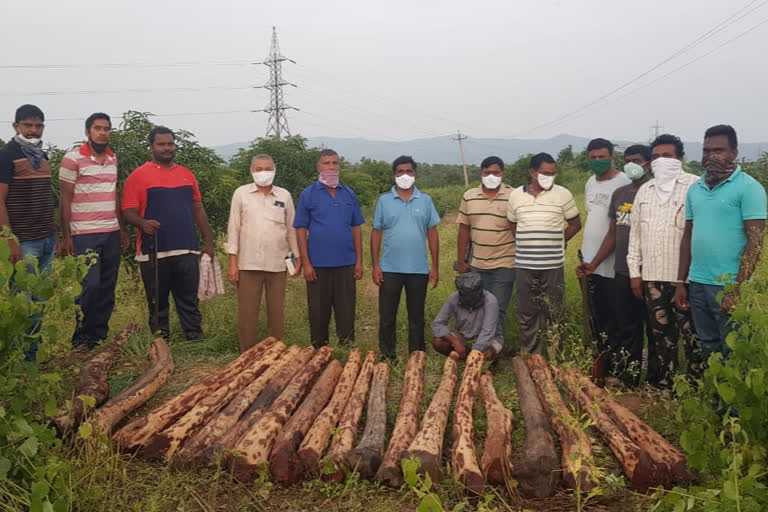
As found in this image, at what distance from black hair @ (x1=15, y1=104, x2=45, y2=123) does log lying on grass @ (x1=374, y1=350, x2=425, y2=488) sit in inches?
140

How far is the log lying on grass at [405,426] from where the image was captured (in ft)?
10.3

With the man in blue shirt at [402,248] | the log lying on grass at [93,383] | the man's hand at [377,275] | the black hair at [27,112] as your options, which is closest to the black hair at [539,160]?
the man in blue shirt at [402,248]

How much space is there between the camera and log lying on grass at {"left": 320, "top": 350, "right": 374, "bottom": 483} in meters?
3.18

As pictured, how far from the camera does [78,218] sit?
203 inches

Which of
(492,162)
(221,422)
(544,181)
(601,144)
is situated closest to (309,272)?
(492,162)

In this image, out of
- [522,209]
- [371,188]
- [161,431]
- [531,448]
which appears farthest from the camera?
[371,188]

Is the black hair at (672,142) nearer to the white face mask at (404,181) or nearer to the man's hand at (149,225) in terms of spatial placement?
the white face mask at (404,181)

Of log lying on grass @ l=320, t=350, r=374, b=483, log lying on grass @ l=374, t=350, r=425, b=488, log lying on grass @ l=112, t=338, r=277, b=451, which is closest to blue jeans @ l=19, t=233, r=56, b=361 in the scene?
log lying on grass @ l=112, t=338, r=277, b=451

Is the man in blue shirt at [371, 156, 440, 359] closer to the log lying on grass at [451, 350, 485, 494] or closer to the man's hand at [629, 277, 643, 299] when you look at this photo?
the log lying on grass at [451, 350, 485, 494]

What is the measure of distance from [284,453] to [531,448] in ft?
4.33

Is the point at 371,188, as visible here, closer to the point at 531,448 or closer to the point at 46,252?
the point at 46,252

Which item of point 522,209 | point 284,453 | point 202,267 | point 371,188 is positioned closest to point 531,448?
point 284,453

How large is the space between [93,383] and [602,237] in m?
4.20

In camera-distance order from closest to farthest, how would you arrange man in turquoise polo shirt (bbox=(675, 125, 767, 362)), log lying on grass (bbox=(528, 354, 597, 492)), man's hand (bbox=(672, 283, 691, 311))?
log lying on grass (bbox=(528, 354, 597, 492)) < man in turquoise polo shirt (bbox=(675, 125, 767, 362)) < man's hand (bbox=(672, 283, 691, 311))
